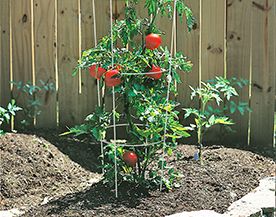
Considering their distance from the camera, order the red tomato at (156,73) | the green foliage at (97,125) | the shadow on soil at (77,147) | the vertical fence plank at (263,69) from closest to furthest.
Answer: the red tomato at (156,73)
the green foliage at (97,125)
the shadow on soil at (77,147)
the vertical fence plank at (263,69)

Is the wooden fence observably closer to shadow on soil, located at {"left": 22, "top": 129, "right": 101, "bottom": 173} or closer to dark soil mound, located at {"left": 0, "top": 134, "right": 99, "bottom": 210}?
shadow on soil, located at {"left": 22, "top": 129, "right": 101, "bottom": 173}

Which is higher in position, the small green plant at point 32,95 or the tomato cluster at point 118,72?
the tomato cluster at point 118,72

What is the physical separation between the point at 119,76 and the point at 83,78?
1.78 m

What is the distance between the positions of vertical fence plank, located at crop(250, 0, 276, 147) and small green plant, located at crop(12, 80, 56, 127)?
1.87m

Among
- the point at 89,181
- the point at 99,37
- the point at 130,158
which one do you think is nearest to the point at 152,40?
the point at 130,158

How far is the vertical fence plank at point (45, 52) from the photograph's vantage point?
6.48m

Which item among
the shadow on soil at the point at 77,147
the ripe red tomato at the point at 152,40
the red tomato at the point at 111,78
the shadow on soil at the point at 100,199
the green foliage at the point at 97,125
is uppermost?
the ripe red tomato at the point at 152,40

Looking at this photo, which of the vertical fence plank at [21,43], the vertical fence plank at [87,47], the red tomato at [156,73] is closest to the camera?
the red tomato at [156,73]

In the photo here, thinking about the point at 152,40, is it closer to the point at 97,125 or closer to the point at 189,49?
the point at 97,125

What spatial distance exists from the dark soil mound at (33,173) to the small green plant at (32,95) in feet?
1.98

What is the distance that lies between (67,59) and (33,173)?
4.39ft

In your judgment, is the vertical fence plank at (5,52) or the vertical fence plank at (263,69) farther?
the vertical fence plank at (5,52)

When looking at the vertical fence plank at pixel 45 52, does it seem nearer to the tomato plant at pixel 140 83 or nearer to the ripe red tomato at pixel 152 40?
the tomato plant at pixel 140 83

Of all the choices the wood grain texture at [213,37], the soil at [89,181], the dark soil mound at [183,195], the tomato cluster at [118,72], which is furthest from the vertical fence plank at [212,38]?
the tomato cluster at [118,72]
